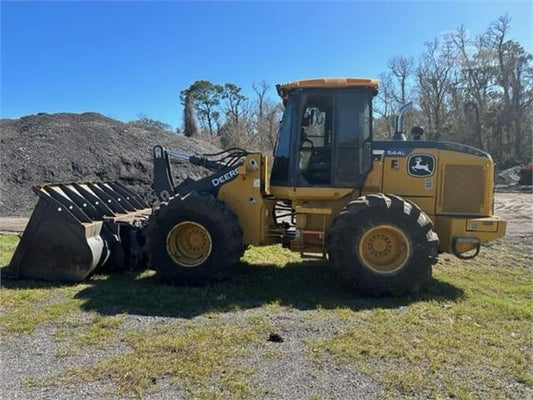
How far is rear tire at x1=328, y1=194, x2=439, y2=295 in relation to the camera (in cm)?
552

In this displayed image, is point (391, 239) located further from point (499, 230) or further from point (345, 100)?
point (345, 100)

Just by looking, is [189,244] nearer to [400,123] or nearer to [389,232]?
[389,232]

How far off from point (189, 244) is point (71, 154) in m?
13.7

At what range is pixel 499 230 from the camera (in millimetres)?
5965

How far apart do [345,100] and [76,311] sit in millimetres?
4098

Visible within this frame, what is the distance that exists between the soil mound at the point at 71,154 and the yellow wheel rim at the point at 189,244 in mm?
10791

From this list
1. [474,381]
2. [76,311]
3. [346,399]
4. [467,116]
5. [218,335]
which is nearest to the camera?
[346,399]

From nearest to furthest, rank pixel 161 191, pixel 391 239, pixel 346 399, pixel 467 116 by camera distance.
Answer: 1. pixel 346 399
2. pixel 391 239
3. pixel 161 191
4. pixel 467 116

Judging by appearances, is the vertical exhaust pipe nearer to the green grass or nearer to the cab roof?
the cab roof

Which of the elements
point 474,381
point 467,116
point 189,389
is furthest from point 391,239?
point 467,116

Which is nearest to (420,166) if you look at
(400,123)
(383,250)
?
(400,123)

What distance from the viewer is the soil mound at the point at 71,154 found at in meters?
16.5

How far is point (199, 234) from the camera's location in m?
6.21

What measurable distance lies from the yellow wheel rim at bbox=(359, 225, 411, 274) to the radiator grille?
41.3 inches
